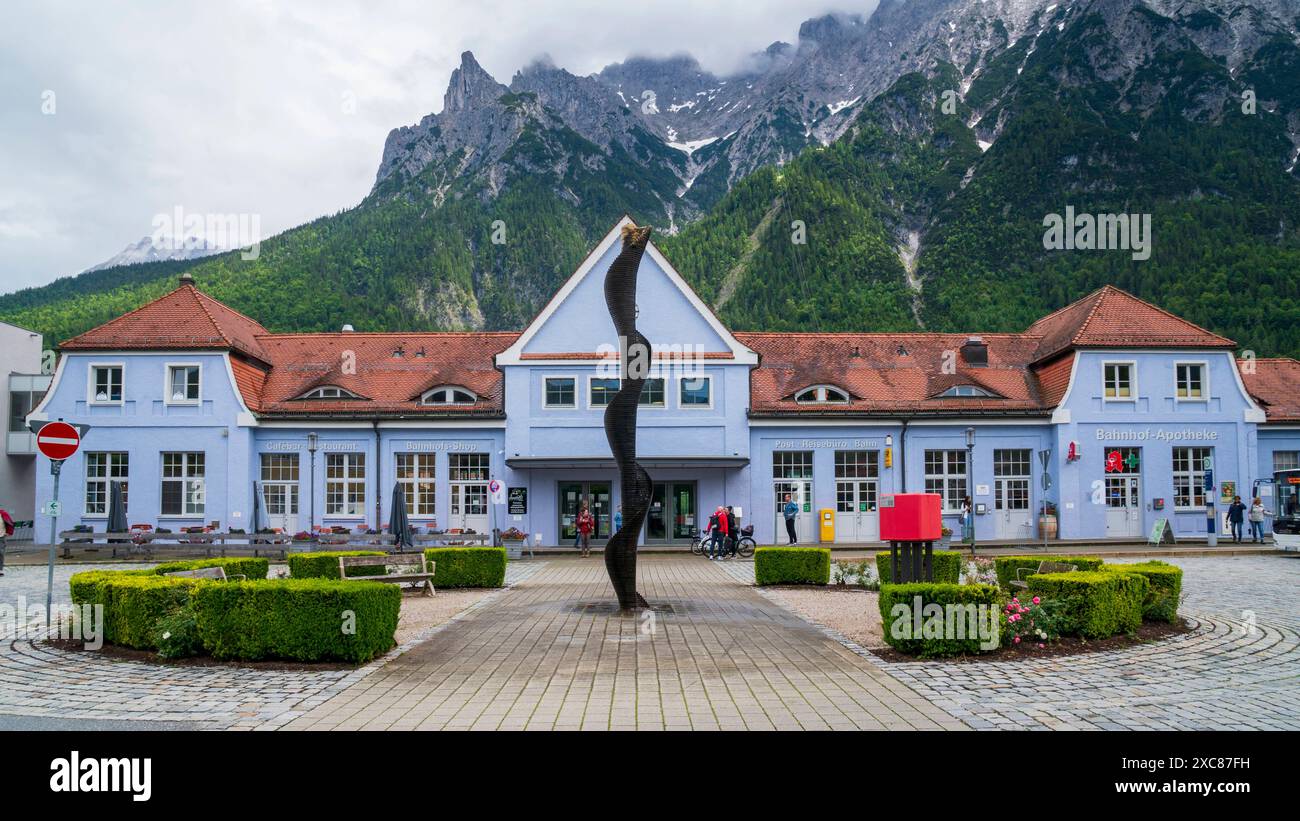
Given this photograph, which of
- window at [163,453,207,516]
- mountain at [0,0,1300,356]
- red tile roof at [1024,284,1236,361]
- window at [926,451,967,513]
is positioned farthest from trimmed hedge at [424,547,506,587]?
mountain at [0,0,1300,356]

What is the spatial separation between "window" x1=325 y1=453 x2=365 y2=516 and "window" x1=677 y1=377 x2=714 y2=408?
1137 cm

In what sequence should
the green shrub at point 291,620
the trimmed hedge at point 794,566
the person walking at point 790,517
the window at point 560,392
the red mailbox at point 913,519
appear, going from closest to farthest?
the green shrub at point 291,620, the red mailbox at point 913,519, the trimmed hedge at point 794,566, the person walking at point 790,517, the window at point 560,392

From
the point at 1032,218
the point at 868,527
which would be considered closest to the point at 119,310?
the point at 868,527

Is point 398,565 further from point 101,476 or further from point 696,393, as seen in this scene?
point 101,476

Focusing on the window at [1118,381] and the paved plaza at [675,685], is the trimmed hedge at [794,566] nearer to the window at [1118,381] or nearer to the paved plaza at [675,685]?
the paved plaza at [675,685]

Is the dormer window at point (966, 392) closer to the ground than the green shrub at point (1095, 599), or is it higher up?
higher up

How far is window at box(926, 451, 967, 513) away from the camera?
109 feet

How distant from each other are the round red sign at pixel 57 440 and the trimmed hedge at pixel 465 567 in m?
7.26

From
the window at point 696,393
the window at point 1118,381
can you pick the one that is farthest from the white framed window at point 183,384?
the window at point 1118,381

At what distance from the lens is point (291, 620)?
1051 centimetres

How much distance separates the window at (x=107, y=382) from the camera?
32.8 meters

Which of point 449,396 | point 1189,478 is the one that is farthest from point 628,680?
point 1189,478

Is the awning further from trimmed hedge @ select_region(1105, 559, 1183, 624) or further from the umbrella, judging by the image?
trimmed hedge @ select_region(1105, 559, 1183, 624)
